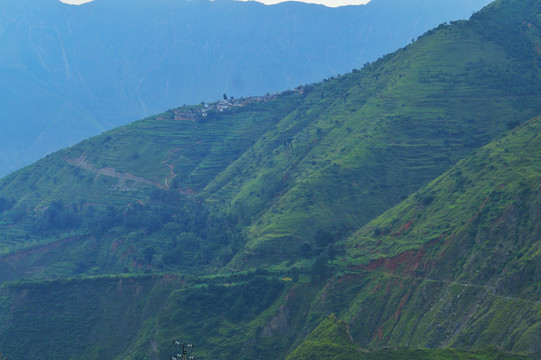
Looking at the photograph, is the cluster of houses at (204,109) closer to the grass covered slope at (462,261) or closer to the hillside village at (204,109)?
the hillside village at (204,109)

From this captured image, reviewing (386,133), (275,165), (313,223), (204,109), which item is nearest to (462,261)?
(313,223)

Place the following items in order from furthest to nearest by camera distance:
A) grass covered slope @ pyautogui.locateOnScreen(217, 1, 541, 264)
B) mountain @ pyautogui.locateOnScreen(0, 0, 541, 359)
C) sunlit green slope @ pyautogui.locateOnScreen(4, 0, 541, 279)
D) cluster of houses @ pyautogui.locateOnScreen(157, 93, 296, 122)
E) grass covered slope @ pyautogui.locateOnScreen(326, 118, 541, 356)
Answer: cluster of houses @ pyautogui.locateOnScreen(157, 93, 296, 122) → sunlit green slope @ pyautogui.locateOnScreen(4, 0, 541, 279) → grass covered slope @ pyautogui.locateOnScreen(217, 1, 541, 264) → mountain @ pyautogui.locateOnScreen(0, 0, 541, 359) → grass covered slope @ pyautogui.locateOnScreen(326, 118, 541, 356)

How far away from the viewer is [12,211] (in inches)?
4545

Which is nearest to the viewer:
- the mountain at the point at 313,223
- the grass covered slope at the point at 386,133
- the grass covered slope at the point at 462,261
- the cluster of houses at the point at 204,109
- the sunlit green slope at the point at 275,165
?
the grass covered slope at the point at 462,261

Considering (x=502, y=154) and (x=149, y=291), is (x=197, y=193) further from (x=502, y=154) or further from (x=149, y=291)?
(x=502, y=154)

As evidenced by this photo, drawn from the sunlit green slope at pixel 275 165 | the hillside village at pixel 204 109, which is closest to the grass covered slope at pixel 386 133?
the sunlit green slope at pixel 275 165

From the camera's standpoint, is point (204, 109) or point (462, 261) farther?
point (204, 109)

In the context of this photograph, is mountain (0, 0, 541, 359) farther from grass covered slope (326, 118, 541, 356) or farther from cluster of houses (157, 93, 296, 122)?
cluster of houses (157, 93, 296, 122)

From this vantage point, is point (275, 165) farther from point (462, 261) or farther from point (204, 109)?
point (462, 261)

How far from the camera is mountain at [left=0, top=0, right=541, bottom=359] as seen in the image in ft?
189

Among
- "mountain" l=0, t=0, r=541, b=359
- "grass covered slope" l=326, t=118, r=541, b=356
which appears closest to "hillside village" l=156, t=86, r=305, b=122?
"mountain" l=0, t=0, r=541, b=359

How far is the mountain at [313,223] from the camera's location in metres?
57.5

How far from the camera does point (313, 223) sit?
8069 centimetres

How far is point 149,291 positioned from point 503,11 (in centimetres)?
8506
